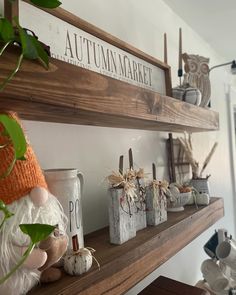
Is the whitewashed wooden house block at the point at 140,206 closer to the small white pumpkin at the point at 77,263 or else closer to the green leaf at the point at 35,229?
the small white pumpkin at the point at 77,263

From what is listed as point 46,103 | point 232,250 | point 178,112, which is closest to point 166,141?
point 178,112

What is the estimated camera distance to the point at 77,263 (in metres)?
0.47

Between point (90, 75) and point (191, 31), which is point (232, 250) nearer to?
point (90, 75)

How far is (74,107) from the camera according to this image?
0.49 m

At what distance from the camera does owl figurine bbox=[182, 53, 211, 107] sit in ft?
3.77

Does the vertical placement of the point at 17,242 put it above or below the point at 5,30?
below

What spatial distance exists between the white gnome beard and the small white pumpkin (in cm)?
6

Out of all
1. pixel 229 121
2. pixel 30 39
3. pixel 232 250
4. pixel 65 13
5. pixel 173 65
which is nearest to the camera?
pixel 30 39

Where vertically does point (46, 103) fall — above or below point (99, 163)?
above

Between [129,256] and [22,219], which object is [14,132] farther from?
[129,256]

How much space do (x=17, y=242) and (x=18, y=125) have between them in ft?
0.66

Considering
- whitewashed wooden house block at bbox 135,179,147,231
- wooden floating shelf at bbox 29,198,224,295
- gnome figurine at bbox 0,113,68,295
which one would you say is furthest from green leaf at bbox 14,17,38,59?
whitewashed wooden house block at bbox 135,179,147,231

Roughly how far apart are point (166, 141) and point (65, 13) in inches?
27.4

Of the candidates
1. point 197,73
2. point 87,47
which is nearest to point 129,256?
point 87,47
